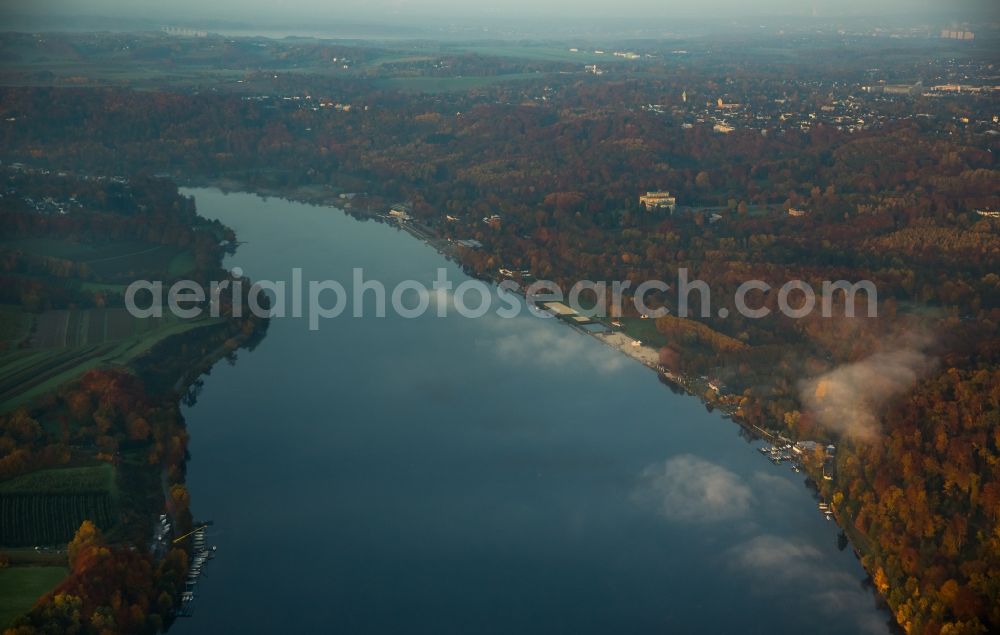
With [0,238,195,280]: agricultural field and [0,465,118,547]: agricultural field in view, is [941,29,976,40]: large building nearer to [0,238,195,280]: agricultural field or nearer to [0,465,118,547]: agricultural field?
[0,238,195,280]: agricultural field

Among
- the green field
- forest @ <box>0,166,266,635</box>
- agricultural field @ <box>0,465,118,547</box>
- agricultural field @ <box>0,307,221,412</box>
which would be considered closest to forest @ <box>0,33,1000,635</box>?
forest @ <box>0,166,266,635</box>

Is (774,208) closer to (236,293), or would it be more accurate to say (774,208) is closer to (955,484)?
(236,293)

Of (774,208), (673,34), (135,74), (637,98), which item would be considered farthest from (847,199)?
(673,34)

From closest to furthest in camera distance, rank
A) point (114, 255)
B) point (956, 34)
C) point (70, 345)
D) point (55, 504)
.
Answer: point (55, 504) < point (70, 345) < point (114, 255) < point (956, 34)

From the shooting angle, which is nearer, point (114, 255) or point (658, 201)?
point (114, 255)

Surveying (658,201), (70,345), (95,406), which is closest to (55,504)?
(95,406)

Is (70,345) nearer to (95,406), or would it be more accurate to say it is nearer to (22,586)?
(95,406)

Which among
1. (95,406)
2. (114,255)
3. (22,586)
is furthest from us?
(114,255)
